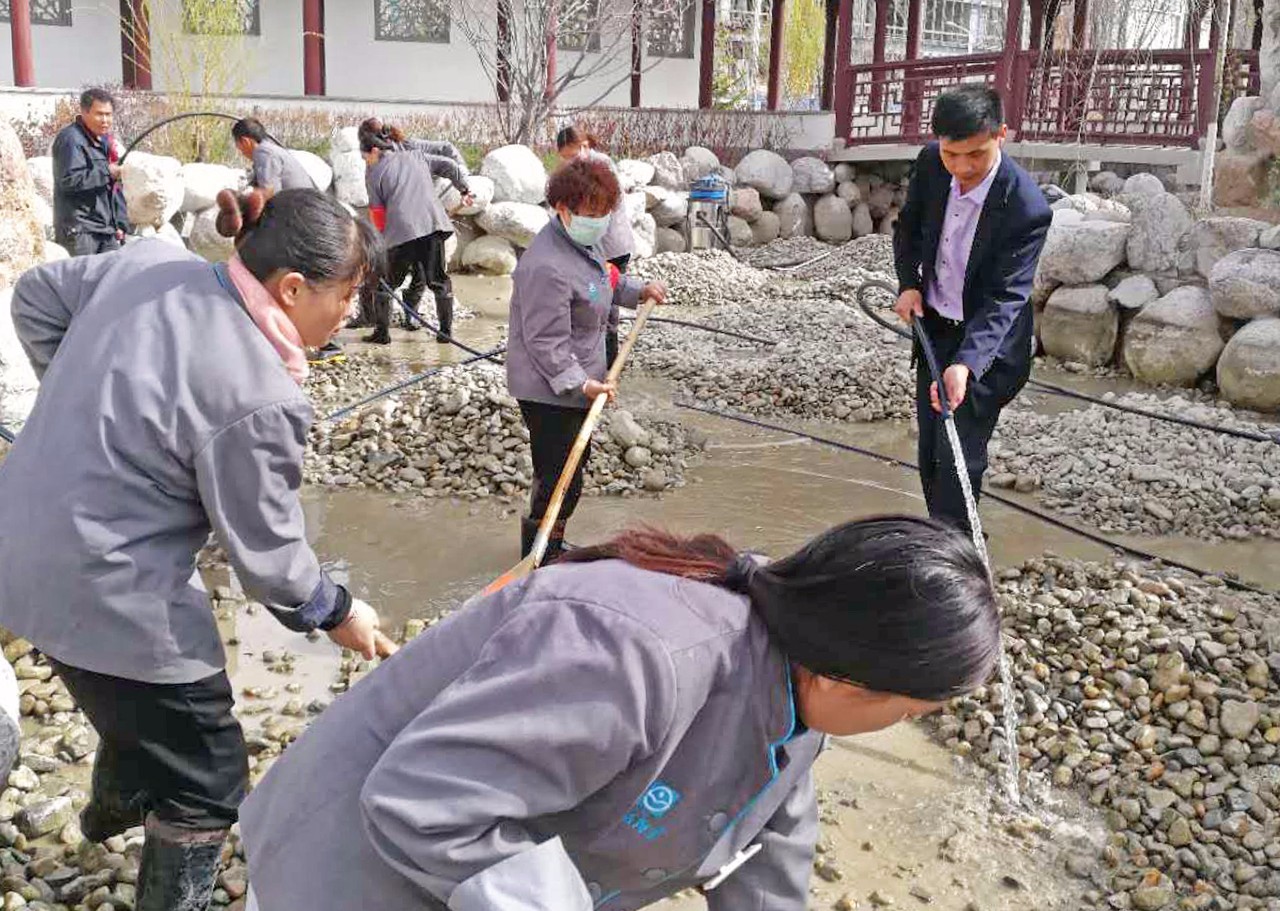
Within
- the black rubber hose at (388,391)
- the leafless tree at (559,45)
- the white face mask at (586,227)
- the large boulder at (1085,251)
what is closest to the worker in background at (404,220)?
the black rubber hose at (388,391)

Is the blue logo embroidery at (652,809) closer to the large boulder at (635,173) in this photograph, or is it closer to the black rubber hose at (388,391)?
the black rubber hose at (388,391)

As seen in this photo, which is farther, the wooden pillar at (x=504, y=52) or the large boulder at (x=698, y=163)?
the large boulder at (x=698, y=163)

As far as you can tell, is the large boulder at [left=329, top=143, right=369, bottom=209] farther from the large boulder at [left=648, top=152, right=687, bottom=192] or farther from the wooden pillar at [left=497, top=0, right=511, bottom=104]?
the large boulder at [left=648, top=152, right=687, bottom=192]

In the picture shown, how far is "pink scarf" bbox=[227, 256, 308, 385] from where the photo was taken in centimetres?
209

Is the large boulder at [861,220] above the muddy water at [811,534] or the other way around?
above

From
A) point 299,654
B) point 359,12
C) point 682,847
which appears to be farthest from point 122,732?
point 359,12

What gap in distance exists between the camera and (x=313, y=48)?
637 inches

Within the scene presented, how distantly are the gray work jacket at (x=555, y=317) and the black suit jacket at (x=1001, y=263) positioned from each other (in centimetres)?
122

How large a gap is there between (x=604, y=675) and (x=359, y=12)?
18073 millimetres

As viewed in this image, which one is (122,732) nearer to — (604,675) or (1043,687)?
(604,675)

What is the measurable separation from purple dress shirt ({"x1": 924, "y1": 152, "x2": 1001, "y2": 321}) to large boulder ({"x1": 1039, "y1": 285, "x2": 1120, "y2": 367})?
578 centimetres

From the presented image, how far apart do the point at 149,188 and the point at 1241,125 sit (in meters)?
9.73

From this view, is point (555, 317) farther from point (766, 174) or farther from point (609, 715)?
point (766, 174)

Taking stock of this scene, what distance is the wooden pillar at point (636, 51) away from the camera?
59.2 feet
